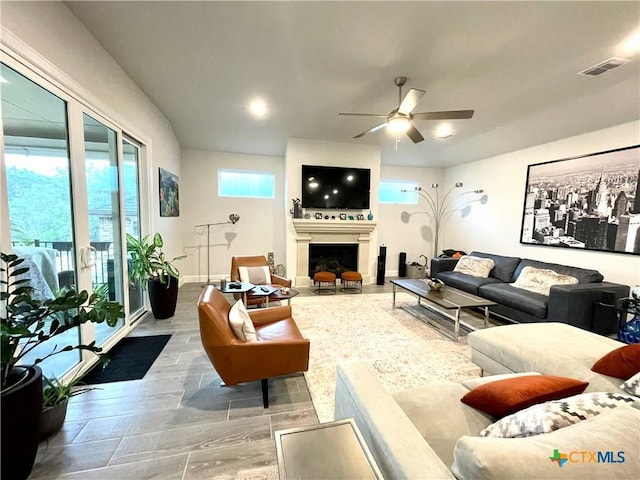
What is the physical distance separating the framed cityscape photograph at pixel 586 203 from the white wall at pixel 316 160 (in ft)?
9.05

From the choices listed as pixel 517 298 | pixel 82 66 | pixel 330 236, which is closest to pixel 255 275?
pixel 330 236

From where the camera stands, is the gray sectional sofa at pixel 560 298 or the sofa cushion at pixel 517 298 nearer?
the gray sectional sofa at pixel 560 298

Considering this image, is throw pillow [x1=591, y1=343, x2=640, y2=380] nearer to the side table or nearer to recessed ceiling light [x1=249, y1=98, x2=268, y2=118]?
the side table

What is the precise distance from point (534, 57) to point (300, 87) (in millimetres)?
2480

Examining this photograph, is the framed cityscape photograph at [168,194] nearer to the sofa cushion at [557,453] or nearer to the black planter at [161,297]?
the black planter at [161,297]

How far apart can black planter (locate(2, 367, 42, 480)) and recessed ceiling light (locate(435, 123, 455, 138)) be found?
5401 mm

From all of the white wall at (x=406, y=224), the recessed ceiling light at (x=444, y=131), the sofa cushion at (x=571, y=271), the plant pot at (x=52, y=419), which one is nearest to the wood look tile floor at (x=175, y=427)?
the plant pot at (x=52, y=419)

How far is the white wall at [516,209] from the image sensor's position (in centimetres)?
360

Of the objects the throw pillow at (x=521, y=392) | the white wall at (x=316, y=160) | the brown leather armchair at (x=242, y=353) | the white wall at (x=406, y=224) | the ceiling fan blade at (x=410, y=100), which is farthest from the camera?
the white wall at (x=406, y=224)

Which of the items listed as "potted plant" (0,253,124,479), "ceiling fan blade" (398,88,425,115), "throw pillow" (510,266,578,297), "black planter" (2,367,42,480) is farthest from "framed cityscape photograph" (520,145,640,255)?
"black planter" (2,367,42,480)

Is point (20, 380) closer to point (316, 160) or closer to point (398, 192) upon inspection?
point (316, 160)

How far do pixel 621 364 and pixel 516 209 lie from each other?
4.18 m

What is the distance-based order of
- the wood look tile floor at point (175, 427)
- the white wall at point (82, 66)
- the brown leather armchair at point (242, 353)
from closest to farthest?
the wood look tile floor at point (175, 427)
the white wall at point (82, 66)
the brown leather armchair at point (242, 353)

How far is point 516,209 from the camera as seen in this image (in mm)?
5016
